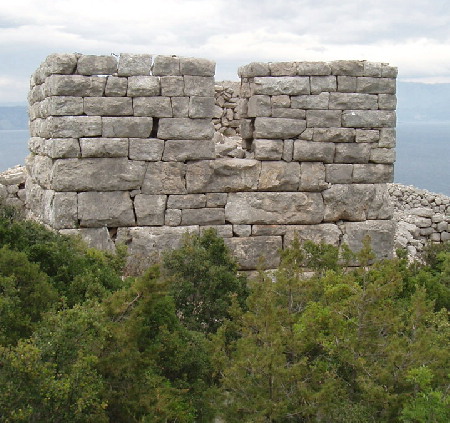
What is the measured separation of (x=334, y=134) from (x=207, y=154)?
184 centimetres

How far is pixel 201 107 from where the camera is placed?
9836 millimetres

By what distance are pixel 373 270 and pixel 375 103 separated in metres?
3.59

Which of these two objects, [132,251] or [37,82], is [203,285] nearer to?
[132,251]

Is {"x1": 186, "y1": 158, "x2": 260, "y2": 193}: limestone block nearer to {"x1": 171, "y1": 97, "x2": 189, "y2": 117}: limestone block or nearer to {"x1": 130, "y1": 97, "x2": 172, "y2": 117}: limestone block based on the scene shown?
{"x1": 171, "y1": 97, "x2": 189, "y2": 117}: limestone block

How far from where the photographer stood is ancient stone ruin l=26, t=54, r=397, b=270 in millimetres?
9547

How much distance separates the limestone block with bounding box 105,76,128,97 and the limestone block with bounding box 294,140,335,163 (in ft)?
8.16

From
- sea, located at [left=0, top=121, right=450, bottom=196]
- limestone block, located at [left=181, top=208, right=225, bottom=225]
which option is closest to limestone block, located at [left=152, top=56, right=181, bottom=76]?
limestone block, located at [left=181, top=208, right=225, bottom=225]

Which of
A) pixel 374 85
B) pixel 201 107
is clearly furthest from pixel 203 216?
pixel 374 85

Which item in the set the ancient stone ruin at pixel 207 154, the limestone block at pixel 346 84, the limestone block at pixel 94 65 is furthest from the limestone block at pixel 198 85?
the limestone block at pixel 346 84

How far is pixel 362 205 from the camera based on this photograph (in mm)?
10547

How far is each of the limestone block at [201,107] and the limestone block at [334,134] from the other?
1524mm

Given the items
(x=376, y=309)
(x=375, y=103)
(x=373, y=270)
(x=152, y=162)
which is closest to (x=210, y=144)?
(x=152, y=162)

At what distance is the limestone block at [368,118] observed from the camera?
33.9ft

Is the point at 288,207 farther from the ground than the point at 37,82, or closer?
closer
